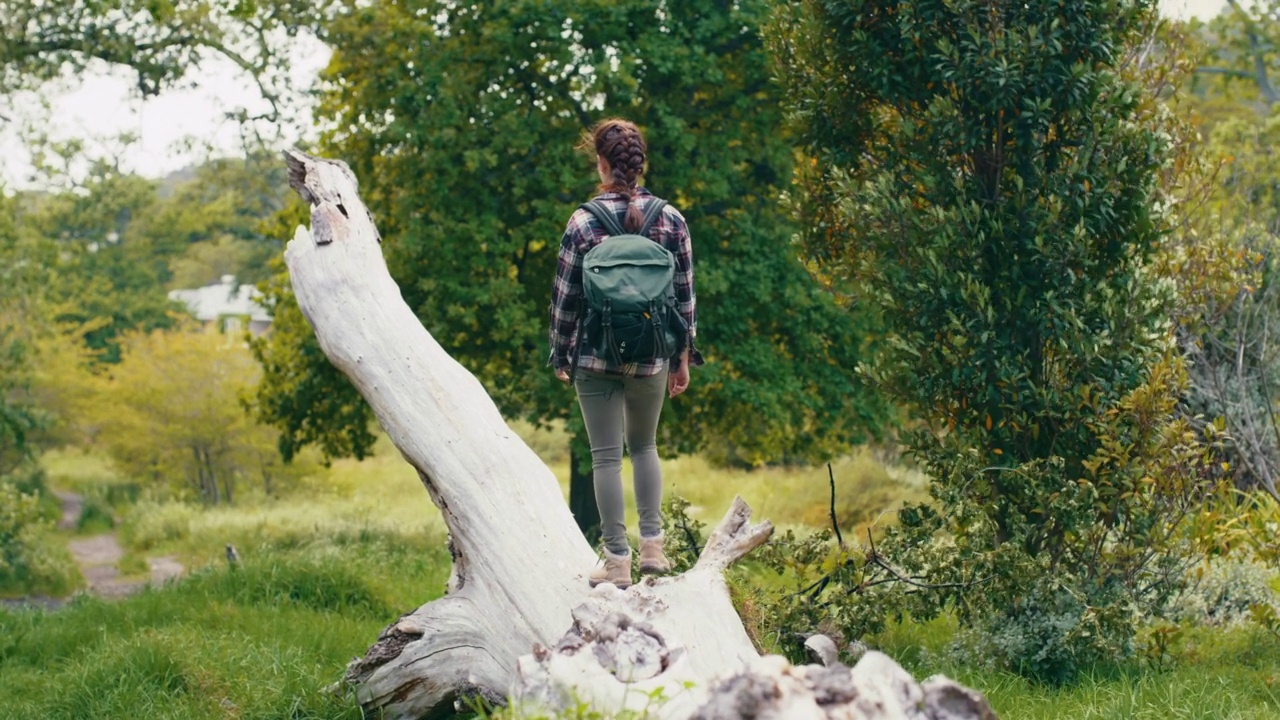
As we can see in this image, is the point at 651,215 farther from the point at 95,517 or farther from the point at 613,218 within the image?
the point at 95,517

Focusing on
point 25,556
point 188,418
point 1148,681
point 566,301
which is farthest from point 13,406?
point 1148,681

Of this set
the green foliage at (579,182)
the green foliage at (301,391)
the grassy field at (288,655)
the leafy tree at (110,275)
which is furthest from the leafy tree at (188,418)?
the grassy field at (288,655)

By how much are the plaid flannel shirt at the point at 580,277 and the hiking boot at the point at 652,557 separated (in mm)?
841

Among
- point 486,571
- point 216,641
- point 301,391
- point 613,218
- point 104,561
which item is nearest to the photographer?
point 613,218

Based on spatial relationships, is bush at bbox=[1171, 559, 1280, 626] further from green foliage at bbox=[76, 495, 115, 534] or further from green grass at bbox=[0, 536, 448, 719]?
green foliage at bbox=[76, 495, 115, 534]

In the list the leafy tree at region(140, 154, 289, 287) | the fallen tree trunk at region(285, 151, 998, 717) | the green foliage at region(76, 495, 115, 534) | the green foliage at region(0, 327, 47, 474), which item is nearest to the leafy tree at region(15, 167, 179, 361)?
the leafy tree at region(140, 154, 289, 287)

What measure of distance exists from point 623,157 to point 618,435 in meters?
1.29

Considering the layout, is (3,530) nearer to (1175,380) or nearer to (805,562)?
(805,562)

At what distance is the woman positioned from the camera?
17.8ft

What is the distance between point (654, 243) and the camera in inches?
210

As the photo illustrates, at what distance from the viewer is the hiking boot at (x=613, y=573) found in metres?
5.35

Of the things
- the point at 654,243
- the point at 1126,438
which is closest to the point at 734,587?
the point at 654,243

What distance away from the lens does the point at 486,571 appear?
557cm

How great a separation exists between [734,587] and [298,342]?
1049 cm
